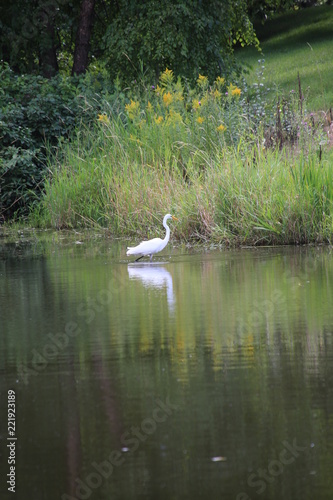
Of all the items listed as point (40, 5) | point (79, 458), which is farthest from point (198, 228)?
point (40, 5)

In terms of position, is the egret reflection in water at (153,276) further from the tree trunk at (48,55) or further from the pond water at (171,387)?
the tree trunk at (48,55)

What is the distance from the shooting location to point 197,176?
46.8ft

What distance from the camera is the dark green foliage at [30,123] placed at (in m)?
17.4

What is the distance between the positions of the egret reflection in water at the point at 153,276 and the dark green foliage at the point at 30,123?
6.71 m

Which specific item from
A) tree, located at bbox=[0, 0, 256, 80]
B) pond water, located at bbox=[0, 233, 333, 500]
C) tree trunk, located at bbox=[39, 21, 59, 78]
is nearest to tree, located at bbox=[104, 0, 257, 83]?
tree, located at bbox=[0, 0, 256, 80]

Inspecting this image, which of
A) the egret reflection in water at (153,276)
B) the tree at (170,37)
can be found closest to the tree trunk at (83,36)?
the tree at (170,37)

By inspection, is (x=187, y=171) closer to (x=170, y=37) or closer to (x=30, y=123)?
(x=30, y=123)

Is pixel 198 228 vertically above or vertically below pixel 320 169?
below

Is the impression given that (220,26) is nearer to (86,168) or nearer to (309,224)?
(86,168)

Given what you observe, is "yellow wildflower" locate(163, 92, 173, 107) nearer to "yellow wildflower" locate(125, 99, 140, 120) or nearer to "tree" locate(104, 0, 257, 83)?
"yellow wildflower" locate(125, 99, 140, 120)

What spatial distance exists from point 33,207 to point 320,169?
6951 mm

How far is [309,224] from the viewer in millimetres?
12000

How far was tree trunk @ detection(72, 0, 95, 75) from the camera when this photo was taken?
22.7 m

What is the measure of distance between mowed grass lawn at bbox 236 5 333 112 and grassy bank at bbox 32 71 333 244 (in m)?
13.6
